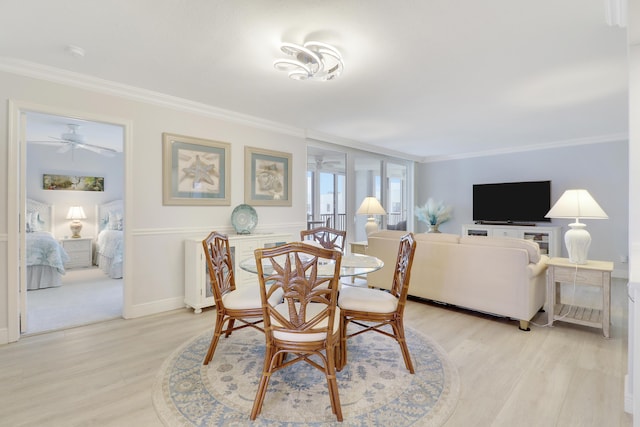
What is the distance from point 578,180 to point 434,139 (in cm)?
253

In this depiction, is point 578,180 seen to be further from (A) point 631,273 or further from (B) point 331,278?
(B) point 331,278

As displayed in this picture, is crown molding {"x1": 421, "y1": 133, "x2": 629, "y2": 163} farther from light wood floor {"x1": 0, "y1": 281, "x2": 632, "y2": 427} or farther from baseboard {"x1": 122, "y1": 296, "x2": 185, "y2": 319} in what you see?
baseboard {"x1": 122, "y1": 296, "x2": 185, "y2": 319}

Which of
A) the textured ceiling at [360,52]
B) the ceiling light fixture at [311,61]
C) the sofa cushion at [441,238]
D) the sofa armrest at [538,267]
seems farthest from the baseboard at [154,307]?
the sofa armrest at [538,267]

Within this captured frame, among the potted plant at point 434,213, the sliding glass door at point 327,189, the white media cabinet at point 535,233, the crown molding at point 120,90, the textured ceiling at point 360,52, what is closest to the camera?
the textured ceiling at point 360,52

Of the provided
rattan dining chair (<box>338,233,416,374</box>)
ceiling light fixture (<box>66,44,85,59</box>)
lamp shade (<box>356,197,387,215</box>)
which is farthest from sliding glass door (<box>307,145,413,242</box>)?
rattan dining chair (<box>338,233,416,374</box>)

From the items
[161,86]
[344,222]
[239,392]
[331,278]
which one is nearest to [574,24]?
[331,278]

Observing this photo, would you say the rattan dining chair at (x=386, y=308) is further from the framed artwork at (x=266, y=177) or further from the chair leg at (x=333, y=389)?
the framed artwork at (x=266, y=177)

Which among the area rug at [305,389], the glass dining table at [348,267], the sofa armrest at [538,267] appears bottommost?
the area rug at [305,389]

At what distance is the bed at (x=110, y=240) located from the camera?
5.03m

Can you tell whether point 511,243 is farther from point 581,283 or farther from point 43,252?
point 43,252

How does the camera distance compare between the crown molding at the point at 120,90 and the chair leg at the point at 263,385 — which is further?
the crown molding at the point at 120,90

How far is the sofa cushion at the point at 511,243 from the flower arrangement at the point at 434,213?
11.8 feet

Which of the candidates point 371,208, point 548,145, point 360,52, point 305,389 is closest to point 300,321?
point 305,389

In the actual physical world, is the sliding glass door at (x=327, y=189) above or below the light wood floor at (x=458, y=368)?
above
